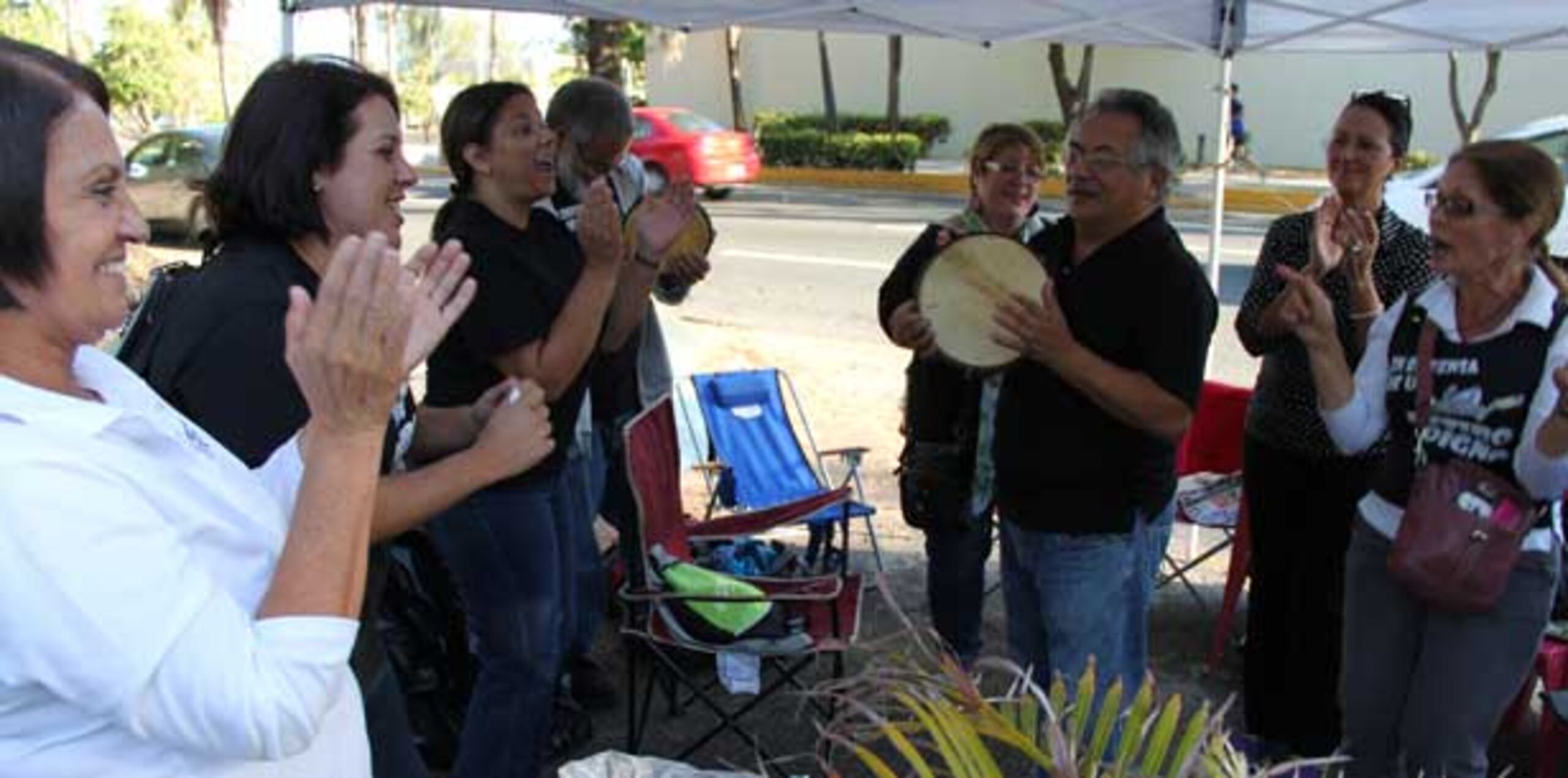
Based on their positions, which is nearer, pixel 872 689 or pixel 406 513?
pixel 872 689

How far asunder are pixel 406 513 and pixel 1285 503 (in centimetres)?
225

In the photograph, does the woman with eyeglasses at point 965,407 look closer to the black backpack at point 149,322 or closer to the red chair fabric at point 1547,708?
the red chair fabric at point 1547,708

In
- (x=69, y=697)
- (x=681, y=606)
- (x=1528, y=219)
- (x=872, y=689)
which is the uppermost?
(x=1528, y=219)

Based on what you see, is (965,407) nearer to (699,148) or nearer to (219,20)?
(699,148)

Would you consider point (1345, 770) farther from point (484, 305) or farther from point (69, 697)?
point (69, 697)

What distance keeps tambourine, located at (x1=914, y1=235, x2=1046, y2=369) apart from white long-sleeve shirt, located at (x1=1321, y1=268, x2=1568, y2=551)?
25.9 inches

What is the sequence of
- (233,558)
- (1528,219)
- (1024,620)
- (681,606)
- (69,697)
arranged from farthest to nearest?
1. (681,606)
2. (1024,620)
3. (1528,219)
4. (233,558)
5. (69,697)

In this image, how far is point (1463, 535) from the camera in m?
2.18

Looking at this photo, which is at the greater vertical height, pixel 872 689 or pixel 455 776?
pixel 872 689

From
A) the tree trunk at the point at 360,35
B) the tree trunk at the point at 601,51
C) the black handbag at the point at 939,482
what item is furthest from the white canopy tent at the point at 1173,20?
the tree trunk at the point at 360,35

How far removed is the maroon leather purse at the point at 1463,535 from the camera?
220 centimetres

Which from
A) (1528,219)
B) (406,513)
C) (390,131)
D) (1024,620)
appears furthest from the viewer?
(1024,620)

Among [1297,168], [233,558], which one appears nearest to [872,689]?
[233,558]

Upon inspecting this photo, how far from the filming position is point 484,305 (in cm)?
234
